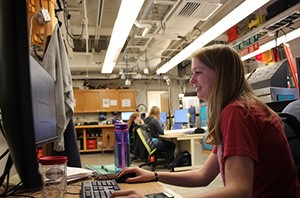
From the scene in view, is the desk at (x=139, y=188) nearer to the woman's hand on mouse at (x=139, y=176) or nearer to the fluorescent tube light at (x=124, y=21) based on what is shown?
the woman's hand on mouse at (x=139, y=176)

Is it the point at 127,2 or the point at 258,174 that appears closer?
the point at 258,174

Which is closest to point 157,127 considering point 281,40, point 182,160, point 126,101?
point 182,160

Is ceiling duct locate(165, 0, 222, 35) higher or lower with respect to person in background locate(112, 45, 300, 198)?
higher

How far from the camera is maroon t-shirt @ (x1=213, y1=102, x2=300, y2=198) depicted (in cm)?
91

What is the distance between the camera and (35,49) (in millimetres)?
1907

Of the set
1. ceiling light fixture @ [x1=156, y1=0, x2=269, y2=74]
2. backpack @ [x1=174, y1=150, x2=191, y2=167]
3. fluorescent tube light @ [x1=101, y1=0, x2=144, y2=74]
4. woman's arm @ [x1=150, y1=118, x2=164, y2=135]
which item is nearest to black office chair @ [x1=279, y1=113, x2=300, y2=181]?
ceiling light fixture @ [x1=156, y1=0, x2=269, y2=74]

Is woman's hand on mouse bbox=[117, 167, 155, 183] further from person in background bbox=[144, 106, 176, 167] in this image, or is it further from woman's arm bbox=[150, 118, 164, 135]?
woman's arm bbox=[150, 118, 164, 135]

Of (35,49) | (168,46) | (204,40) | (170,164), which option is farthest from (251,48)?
(35,49)

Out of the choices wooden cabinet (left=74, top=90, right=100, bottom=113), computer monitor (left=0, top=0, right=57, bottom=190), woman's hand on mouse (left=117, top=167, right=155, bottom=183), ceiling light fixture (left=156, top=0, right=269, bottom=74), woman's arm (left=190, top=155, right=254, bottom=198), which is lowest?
woman's hand on mouse (left=117, top=167, right=155, bottom=183)

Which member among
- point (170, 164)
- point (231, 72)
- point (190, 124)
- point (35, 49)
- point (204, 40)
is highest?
point (204, 40)

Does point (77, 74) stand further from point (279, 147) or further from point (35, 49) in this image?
point (279, 147)

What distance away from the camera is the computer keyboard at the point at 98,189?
37.1 inches

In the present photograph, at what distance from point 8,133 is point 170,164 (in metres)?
5.42

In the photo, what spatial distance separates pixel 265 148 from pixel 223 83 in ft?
0.95
